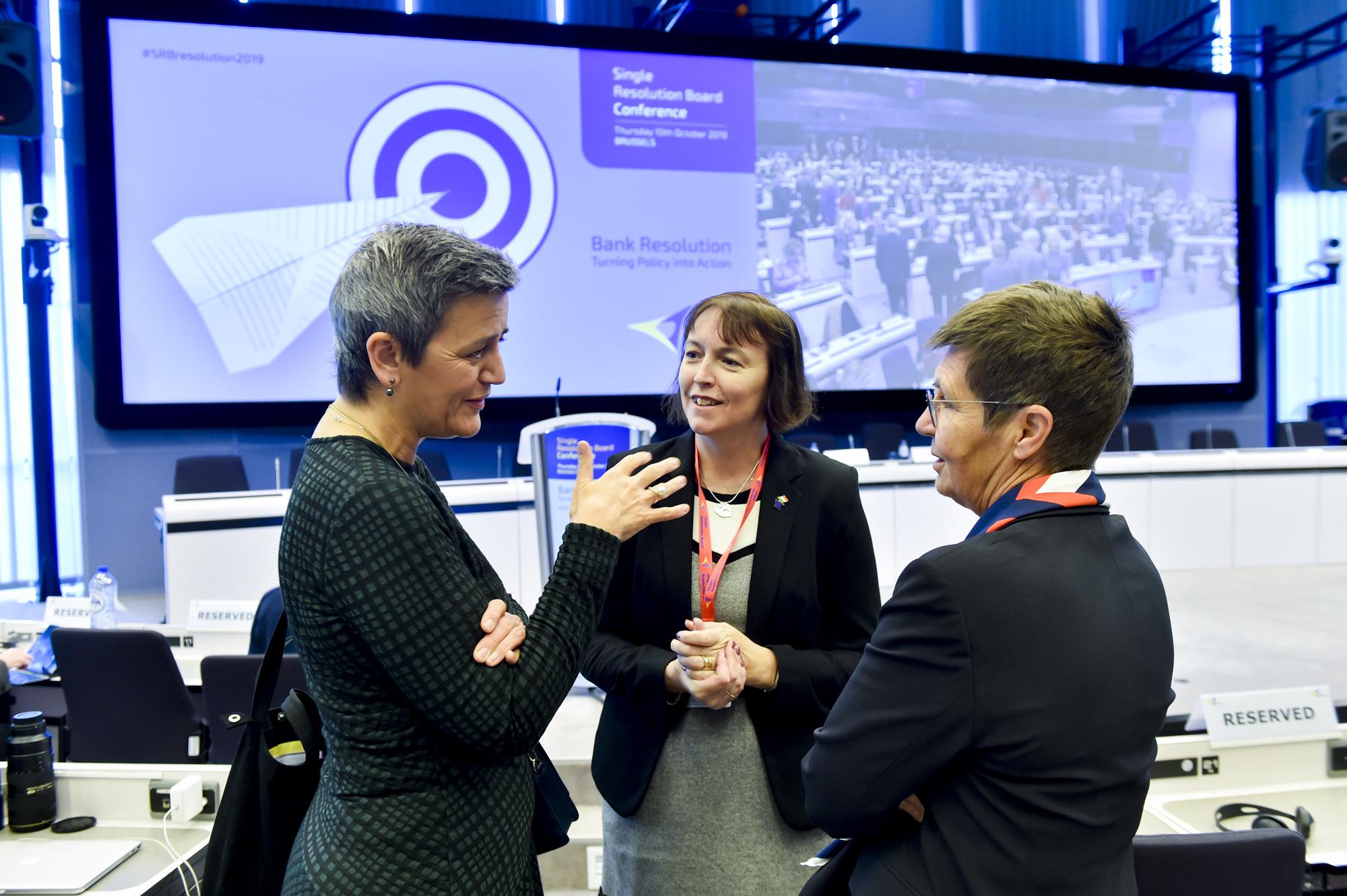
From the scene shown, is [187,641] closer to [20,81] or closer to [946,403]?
[946,403]

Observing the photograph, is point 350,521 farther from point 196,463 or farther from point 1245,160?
point 1245,160

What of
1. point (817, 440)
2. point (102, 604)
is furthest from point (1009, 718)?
point (817, 440)

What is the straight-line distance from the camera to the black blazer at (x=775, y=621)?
1.55 metres

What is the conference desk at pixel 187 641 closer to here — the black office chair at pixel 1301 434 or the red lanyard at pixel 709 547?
the red lanyard at pixel 709 547

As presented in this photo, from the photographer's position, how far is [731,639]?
1.47m

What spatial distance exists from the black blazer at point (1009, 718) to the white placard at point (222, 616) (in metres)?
2.74

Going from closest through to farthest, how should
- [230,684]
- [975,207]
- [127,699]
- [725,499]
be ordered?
[725,499], [230,684], [127,699], [975,207]

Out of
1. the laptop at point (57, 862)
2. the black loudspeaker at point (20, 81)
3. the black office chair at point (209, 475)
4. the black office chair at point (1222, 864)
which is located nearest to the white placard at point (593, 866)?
the laptop at point (57, 862)

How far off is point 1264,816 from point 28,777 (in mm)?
2555

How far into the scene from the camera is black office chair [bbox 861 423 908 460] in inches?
287

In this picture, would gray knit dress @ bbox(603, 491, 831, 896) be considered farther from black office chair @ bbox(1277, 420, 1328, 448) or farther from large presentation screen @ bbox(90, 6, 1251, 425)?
black office chair @ bbox(1277, 420, 1328, 448)

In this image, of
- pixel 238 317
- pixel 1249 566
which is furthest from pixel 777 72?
pixel 1249 566

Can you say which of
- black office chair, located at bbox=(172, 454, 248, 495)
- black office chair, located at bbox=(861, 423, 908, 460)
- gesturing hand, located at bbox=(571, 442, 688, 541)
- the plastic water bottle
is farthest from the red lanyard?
black office chair, located at bbox=(861, 423, 908, 460)

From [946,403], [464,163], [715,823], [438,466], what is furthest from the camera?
[464,163]
